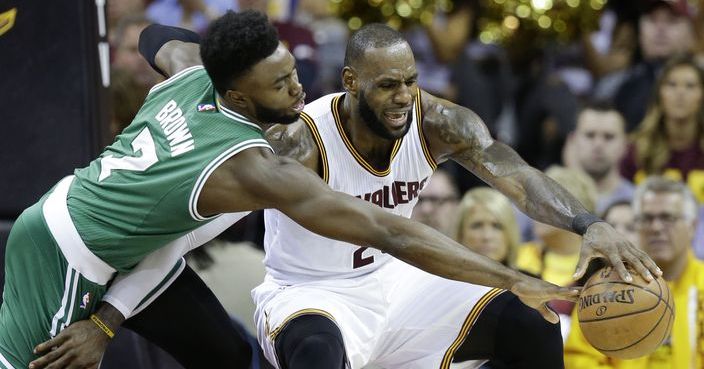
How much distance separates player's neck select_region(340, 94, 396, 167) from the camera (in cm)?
479

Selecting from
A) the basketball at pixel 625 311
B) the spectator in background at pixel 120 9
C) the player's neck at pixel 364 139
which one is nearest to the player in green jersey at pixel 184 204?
the basketball at pixel 625 311

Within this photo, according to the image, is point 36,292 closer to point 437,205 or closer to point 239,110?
point 239,110

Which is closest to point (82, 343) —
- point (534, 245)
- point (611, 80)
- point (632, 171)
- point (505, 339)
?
point (505, 339)

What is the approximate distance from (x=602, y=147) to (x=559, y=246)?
1148 mm

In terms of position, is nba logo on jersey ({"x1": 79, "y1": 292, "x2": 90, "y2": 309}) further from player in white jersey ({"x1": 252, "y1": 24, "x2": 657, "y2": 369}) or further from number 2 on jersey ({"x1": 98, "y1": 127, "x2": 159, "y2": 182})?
player in white jersey ({"x1": 252, "y1": 24, "x2": 657, "y2": 369})

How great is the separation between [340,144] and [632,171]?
339 centimetres

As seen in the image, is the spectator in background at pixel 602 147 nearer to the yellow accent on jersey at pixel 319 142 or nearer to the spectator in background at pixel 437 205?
the spectator in background at pixel 437 205

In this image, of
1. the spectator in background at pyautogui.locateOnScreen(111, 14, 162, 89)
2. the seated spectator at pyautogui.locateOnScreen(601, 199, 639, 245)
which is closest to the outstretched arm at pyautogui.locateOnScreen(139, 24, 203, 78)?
the spectator in background at pyautogui.locateOnScreen(111, 14, 162, 89)

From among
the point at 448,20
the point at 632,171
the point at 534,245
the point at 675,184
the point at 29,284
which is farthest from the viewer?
the point at 448,20

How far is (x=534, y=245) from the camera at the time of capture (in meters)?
6.88

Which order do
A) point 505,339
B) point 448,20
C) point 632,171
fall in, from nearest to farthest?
point 505,339 → point 632,171 → point 448,20

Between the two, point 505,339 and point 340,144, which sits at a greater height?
point 340,144

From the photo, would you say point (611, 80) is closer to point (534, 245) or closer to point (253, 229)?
point (534, 245)

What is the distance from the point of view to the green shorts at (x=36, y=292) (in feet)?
14.1
